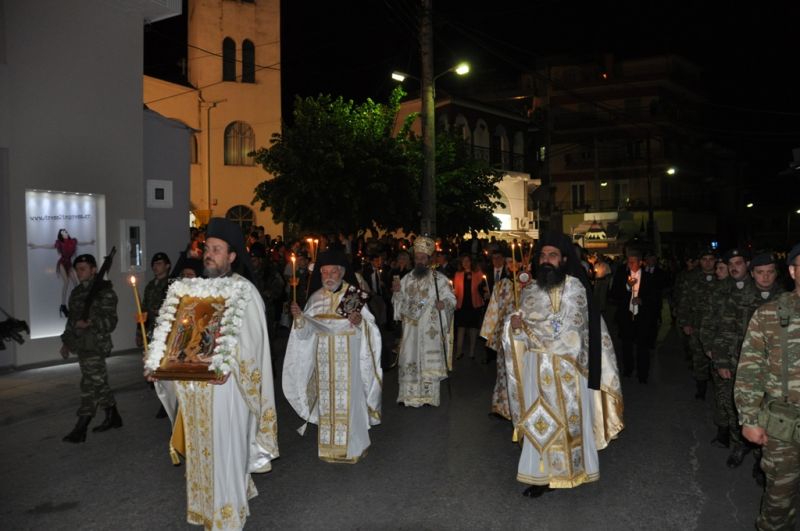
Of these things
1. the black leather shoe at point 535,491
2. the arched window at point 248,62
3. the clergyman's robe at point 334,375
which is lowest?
the black leather shoe at point 535,491

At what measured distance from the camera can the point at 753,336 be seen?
14.5 feet

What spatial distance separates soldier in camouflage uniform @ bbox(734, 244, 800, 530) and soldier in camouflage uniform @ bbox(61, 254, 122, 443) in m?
6.16

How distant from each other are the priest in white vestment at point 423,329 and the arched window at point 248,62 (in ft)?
93.3

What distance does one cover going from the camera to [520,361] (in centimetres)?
624

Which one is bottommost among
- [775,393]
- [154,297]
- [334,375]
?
[334,375]

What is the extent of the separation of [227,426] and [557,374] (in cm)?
268

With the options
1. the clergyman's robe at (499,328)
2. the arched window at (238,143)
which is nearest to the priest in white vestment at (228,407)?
the clergyman's robe at (499,328)

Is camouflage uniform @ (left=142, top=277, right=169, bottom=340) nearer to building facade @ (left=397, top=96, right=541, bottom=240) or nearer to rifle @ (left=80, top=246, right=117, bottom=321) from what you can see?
rifle @ (left=80, top=246, right=117, bottom=321)

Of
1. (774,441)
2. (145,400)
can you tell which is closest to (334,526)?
(774,441)

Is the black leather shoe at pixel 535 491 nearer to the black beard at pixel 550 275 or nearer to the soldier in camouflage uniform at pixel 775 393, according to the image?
the black beard at pixel 550 275

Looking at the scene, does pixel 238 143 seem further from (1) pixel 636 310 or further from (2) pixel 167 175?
(1) pixel 636 310

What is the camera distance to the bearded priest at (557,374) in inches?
229

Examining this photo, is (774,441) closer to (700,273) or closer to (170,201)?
(700,273)

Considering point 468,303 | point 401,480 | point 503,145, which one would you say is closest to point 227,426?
point 401,480
